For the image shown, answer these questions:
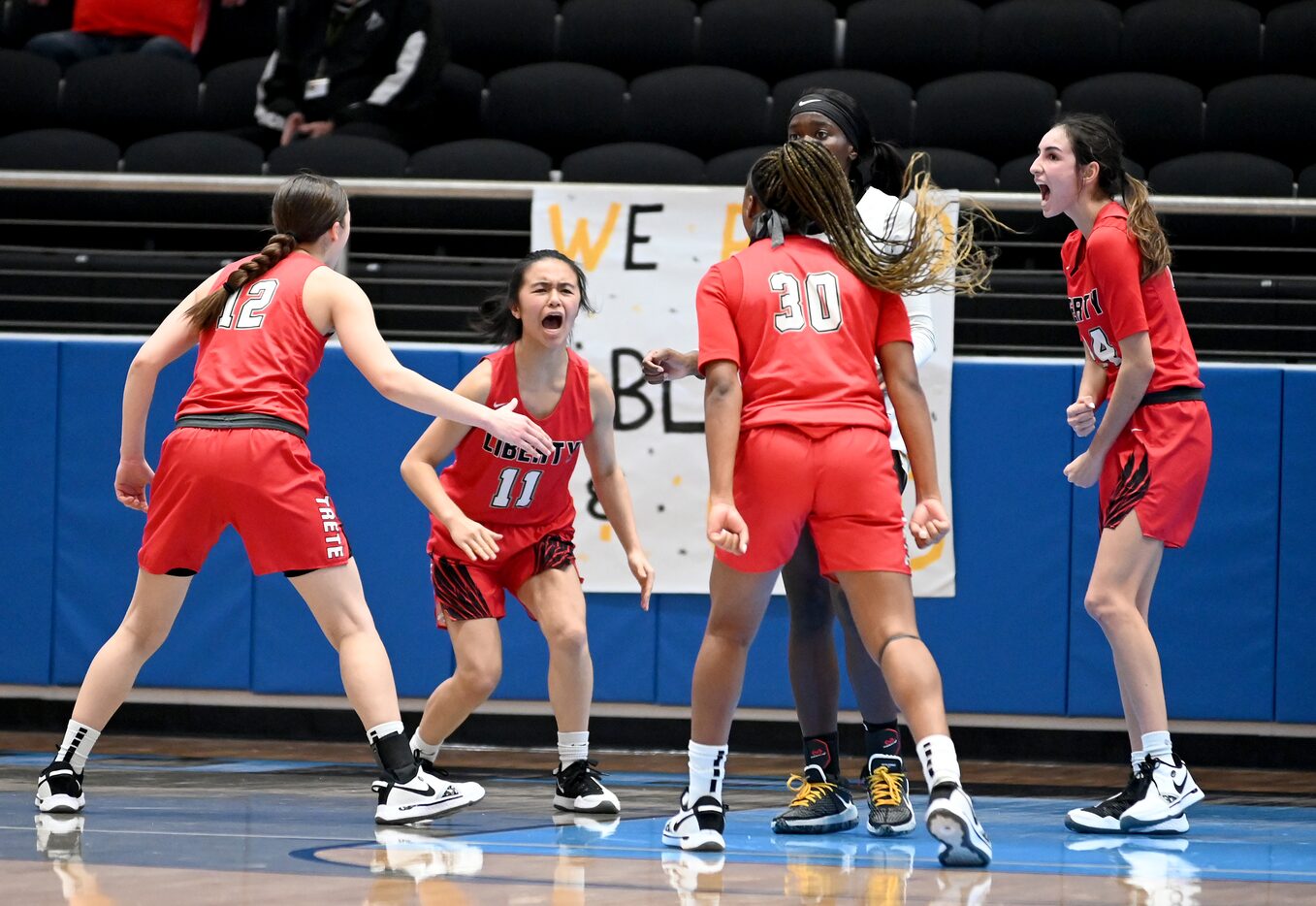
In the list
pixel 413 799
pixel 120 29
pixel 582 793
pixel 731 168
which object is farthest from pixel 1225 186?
pixel 120 29

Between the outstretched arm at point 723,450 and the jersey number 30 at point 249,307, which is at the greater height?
the jersey number 30 at point 249,307

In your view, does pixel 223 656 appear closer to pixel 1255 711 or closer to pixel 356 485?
pixel 356 485

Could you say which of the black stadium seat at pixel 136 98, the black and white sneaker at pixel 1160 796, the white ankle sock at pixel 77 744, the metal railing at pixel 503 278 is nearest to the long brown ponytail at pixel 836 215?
the black and white sneaker at pixel 1160 796

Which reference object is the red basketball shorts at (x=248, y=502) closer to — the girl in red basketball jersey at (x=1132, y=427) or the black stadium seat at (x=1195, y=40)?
the girl in red basketball jersey at (x=1132, y=427)

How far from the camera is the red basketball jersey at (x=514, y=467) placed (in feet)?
14.2

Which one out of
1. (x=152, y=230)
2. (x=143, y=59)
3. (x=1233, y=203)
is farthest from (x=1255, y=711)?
(x=143, y=59)

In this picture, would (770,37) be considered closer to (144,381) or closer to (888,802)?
(144,381)

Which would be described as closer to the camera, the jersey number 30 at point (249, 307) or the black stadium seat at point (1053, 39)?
the jersey number 30 at point (249, 307)

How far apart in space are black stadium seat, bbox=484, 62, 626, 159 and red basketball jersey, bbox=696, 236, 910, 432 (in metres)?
4.21

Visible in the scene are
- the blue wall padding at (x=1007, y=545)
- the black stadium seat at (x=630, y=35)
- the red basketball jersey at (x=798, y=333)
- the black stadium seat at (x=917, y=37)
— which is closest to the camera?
the red basketball jersey at (x=798, y=333)

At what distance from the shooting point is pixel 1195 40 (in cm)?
789

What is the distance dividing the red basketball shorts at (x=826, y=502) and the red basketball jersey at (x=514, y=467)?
925 millimetres

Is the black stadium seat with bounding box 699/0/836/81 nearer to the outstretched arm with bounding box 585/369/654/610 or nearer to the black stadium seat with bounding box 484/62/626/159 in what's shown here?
the black stadium seat with bounding box 484/62/626/159

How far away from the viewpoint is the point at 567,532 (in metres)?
4.48
